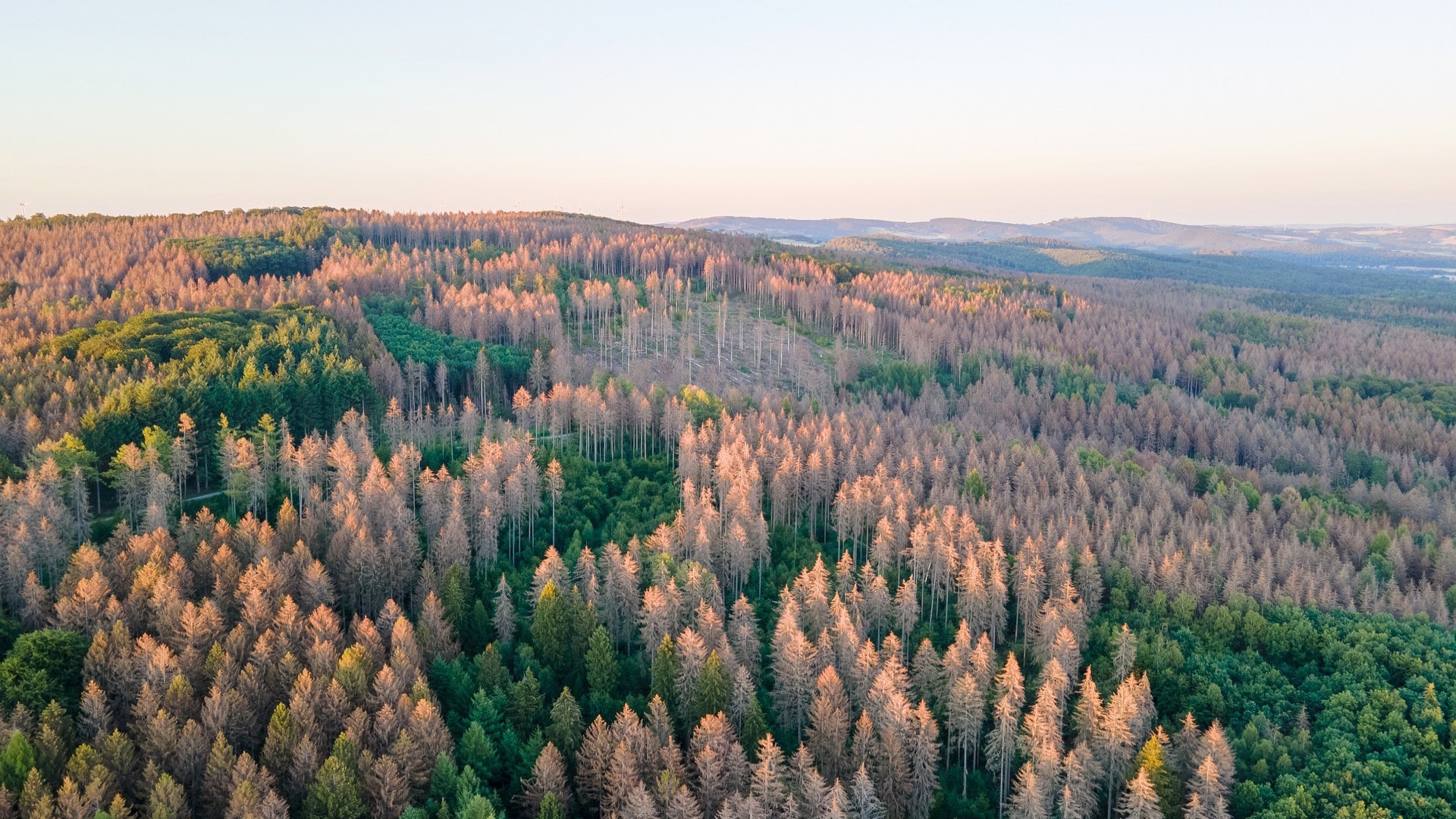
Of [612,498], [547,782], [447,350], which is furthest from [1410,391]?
[547,782]

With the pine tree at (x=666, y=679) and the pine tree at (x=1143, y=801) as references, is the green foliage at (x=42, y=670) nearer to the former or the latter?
the pine tree at (x=666, y=679)

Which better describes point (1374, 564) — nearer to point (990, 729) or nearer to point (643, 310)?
point (990, 729)

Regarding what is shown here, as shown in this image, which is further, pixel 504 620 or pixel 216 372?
pixel 216 372

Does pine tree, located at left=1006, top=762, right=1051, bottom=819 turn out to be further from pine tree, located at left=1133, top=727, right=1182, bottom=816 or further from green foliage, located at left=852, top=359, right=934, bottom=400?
green foliage, located at left=852, top=359, right=934, bottom=400

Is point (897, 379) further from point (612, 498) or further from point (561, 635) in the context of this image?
point (561, 635)

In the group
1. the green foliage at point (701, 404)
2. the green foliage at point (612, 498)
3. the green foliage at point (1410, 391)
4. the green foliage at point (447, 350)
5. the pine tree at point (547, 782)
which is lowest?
the pine tree at point (547, 782)

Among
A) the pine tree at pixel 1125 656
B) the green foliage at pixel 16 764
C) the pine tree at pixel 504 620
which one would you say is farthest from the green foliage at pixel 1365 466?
the green foliage at pixel 16 764
